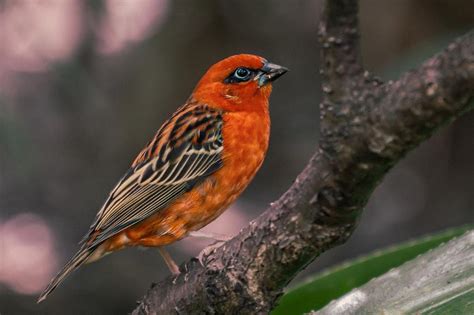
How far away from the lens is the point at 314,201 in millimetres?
2258

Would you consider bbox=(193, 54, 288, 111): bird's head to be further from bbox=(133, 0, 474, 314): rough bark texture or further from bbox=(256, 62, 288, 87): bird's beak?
bbox=(133, 0, 474, 314): rough bark texture

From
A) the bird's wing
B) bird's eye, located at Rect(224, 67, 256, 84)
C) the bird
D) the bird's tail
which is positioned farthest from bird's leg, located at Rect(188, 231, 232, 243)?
bird's eye, located at Rect(224, 67, 256, 84)

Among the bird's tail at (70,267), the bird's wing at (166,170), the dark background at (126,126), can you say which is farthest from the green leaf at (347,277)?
the dark background at (126,126)

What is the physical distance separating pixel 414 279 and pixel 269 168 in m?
6.55

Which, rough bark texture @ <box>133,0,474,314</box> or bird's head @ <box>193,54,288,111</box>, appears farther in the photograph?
bird's head @ <box>193,54,288,111</box>

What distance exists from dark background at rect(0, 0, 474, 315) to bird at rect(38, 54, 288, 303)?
3355 mm

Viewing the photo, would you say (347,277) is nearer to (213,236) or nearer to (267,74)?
(213,236)

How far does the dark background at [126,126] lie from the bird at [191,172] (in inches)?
132

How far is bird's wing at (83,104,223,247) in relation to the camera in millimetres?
4355

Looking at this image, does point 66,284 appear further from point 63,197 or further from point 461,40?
point 461,40

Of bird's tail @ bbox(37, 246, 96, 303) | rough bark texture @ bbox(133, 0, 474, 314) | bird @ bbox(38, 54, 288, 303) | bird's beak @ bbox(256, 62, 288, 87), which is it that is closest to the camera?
rough bark texture @ bbox(133, 0, 474, 314)

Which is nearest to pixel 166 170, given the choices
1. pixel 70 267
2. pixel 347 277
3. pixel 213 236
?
pixel 213 236

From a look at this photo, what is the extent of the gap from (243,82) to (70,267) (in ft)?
4.50

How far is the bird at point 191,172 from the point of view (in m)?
4.34
